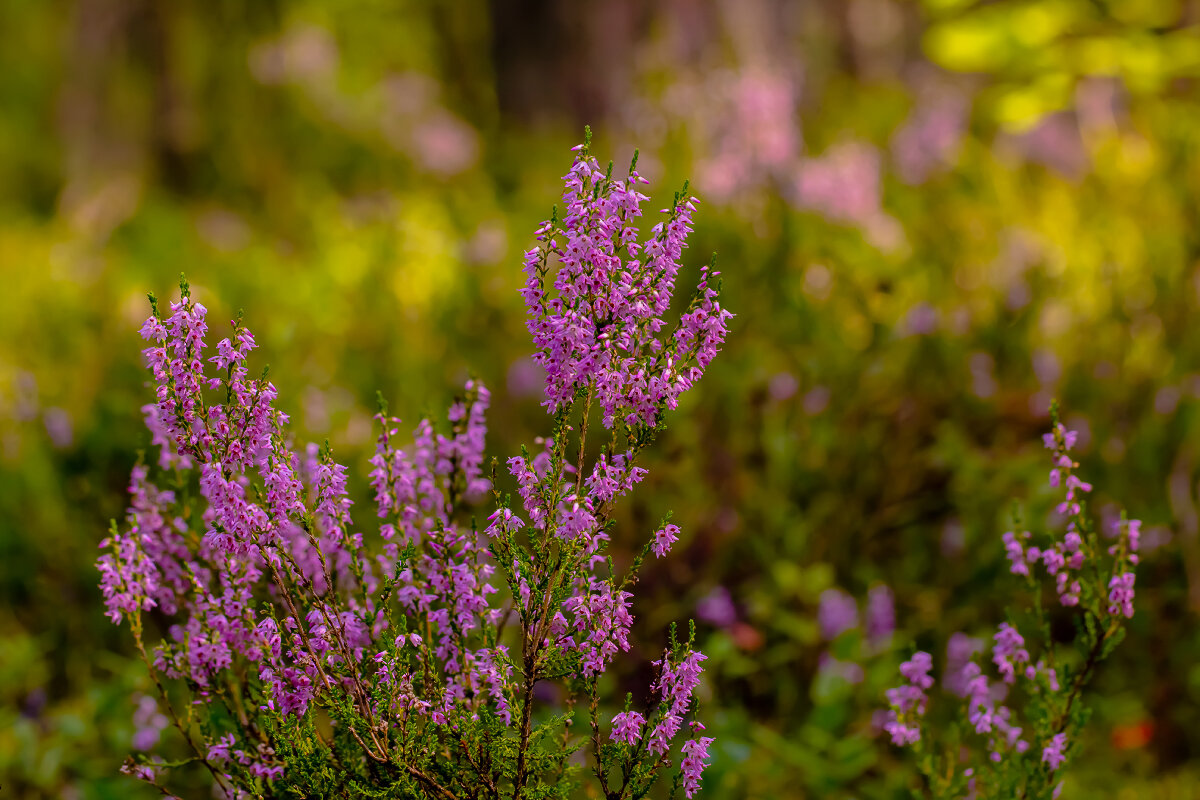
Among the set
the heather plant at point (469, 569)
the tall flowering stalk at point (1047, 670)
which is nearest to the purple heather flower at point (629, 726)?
the heather plant at point (469, 569)

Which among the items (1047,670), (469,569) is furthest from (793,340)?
(469,569)

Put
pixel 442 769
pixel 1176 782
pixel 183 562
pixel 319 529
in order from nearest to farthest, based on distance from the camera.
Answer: pixel 442 769, pixel 183 562, pixel 319 529, pixel 1176 782

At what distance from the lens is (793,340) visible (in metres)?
3.85

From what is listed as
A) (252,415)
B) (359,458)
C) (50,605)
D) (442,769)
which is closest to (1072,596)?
(442,769)

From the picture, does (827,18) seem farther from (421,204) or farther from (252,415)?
(252,415)

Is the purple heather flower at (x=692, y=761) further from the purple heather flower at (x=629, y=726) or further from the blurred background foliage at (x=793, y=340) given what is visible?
the blurred background foliage at (x=793, y=340)

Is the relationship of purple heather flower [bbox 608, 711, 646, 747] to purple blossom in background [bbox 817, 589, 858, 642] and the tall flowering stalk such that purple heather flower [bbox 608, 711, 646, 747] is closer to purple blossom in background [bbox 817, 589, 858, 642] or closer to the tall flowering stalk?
the tall flowering stalk

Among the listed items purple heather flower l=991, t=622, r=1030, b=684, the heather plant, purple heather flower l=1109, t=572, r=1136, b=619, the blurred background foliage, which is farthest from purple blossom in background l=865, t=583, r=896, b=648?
the heather plant

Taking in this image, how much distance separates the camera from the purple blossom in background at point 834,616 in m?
3.03

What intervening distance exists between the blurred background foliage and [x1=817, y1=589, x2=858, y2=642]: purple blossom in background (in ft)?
0.08

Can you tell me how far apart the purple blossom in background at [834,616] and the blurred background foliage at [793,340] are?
0.02 meters

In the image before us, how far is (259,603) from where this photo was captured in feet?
7.10

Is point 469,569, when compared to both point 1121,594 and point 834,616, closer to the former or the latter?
point 1121,594

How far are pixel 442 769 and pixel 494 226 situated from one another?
3996 mm
